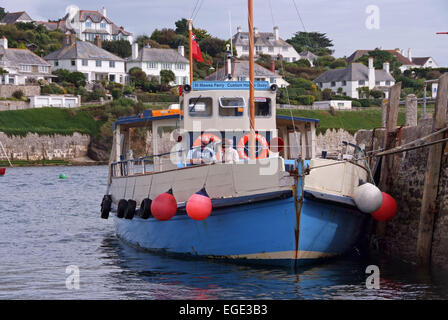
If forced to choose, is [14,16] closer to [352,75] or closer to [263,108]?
[352,75]

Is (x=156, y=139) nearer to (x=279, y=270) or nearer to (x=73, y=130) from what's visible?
(x=279, y=270)

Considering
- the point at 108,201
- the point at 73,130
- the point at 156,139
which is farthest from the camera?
the point at 73,130

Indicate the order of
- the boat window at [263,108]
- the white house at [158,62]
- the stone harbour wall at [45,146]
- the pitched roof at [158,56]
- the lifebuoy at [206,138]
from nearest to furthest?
the lifebuoy at [206,138] → the boat window at [263,108] → the stone harbour wall at [45,146] → the pitched roof at [158,56] → the white house at [158,62]

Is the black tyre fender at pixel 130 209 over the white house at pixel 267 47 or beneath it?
beneath

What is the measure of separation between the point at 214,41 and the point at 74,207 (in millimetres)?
96861

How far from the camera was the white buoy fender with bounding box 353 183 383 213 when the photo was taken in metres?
15.7

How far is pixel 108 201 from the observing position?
2167cm

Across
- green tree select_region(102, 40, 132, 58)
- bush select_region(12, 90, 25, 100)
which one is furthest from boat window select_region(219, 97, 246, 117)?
green tree select_region(102, 40, 132, 58)

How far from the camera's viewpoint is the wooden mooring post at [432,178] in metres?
15.9


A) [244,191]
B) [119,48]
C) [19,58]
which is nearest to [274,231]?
[244,191]

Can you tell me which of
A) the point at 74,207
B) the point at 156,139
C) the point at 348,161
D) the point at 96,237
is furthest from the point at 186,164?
the point at 74,207

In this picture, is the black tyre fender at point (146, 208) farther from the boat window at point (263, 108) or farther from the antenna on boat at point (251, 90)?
the boat window at point (263, 108)

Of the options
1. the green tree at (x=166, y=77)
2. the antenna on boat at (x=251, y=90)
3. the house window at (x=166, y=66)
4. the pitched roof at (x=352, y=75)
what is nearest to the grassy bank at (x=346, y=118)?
the pitched roof at (x=352, y=75)

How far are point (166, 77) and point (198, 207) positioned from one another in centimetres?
9930
